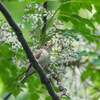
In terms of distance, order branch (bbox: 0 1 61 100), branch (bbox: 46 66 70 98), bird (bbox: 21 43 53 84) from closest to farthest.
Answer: branch (bbox: 0 1 61 100) < branch (bbox: 46 66 70 98) < bird (bbox: 21 43 53 84)

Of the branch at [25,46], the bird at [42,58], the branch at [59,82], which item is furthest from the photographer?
the bird at [42,58]

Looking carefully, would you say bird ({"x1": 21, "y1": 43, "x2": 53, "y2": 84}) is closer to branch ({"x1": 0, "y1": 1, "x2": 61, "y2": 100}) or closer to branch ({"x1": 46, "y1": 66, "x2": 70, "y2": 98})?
branch ({"x1": 46, "y1": 66, "x2": 70, "y2": 98})

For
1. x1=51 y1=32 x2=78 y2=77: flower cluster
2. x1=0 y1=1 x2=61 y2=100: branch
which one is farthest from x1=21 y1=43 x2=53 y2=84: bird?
x1=0 y1=1 x2=61 y2=100: branch

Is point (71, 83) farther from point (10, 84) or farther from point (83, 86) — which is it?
point (10, 84)

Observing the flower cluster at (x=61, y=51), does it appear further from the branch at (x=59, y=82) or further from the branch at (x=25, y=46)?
the branch at (x=25, y=46)

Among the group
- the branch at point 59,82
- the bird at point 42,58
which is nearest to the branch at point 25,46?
the branch at point 59,82

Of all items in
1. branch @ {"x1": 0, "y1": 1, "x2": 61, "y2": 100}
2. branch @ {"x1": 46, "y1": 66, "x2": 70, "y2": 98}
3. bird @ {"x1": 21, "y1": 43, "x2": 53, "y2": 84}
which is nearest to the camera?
branch @ {"x1": 0, "y1": 1, "x2": 61, "y2": 100}

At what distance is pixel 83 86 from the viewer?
16.6ft

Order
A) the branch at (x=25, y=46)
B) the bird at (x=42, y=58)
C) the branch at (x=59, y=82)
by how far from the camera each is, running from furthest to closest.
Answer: the bird at (x=42, y=58), the branch at (x=59, y=82), the branch at (x=25, y=46)

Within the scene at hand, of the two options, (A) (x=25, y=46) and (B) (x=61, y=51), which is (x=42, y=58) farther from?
(A) (x=25, y=46)

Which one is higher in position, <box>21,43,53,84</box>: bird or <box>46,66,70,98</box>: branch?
<box>21,43,53,84</box>: bird

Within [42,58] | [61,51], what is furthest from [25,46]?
[61,51]

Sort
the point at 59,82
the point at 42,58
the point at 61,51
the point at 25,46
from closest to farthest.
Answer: the point at 25,46 < the point at 59,82 < the point at 42,58 < the point at 61,51

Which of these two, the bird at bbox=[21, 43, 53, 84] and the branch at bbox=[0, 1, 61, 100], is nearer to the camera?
the branch at bbox=[0, 1, 61, 100]
